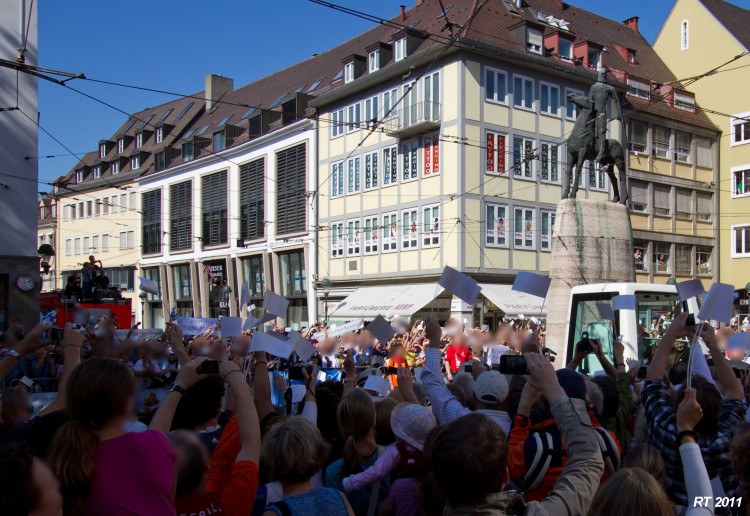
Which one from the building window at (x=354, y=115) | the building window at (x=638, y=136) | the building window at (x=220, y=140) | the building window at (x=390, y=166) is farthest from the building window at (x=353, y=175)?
the building window at (x=638, y=136)

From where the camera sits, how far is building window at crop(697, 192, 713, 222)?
43219 millimetres

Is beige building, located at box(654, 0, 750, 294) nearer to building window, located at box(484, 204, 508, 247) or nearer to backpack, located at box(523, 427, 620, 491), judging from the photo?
building window, located at box(484, 204, 508, 247)

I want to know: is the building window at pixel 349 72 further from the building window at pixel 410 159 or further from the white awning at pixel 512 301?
the white awning at pixel 512 301

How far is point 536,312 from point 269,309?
85.4ft

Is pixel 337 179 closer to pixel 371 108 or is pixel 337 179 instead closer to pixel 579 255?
pixel 371 108

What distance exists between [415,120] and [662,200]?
50.7ft

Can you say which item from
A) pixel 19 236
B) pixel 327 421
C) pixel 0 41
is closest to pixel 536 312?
pixel 19 236

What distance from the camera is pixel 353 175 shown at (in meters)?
38.5

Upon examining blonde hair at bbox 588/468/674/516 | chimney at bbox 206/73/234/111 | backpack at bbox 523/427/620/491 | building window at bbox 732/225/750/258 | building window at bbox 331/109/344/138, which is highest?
chimney at bbox 206/73/234/111

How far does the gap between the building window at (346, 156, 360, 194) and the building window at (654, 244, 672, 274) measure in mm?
15796

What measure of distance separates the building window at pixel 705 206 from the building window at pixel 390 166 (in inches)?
705

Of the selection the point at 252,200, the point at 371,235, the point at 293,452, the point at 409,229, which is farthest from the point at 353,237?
the point at 293,452

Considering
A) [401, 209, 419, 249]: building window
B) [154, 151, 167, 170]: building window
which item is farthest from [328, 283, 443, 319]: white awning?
[154, 151, 167, 170]: building window


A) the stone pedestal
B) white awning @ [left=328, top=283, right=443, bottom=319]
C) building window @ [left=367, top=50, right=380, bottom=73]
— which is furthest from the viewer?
building window @ [left=367, top=50, right=380, bottom=73]
